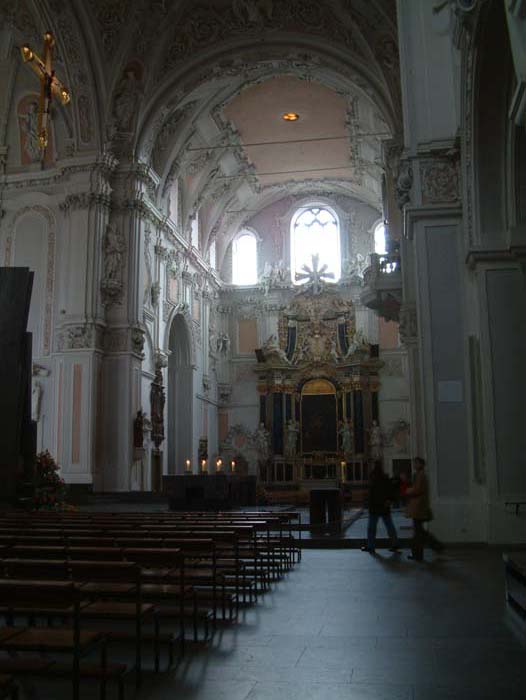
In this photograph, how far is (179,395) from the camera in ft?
98.5

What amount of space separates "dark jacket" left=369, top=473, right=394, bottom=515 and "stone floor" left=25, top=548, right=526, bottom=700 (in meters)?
2.91

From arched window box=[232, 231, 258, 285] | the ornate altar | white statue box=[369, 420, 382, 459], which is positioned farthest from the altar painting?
arched window box=[232, 231, 258, 285]

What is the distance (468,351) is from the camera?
1127 centimetres

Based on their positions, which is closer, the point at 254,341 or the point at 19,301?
the point at 19,301

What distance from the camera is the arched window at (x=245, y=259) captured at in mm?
36375

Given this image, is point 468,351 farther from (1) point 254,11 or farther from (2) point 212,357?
(2) point 212,357

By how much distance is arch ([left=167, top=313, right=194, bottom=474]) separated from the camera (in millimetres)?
29266

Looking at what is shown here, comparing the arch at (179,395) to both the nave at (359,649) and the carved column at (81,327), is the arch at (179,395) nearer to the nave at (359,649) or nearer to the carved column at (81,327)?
the carved column at (81,327)

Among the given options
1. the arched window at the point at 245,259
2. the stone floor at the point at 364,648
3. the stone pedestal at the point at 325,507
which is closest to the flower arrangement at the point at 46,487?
the stone pedestal at the point at 325,507

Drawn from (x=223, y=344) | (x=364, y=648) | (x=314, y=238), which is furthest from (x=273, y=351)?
(x=364, y=648)

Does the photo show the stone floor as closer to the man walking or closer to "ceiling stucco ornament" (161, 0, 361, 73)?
the man walking

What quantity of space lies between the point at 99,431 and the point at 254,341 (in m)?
14.6

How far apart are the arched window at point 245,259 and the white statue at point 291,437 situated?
7277mm

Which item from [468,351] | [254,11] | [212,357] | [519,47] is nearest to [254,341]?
[212,357]
